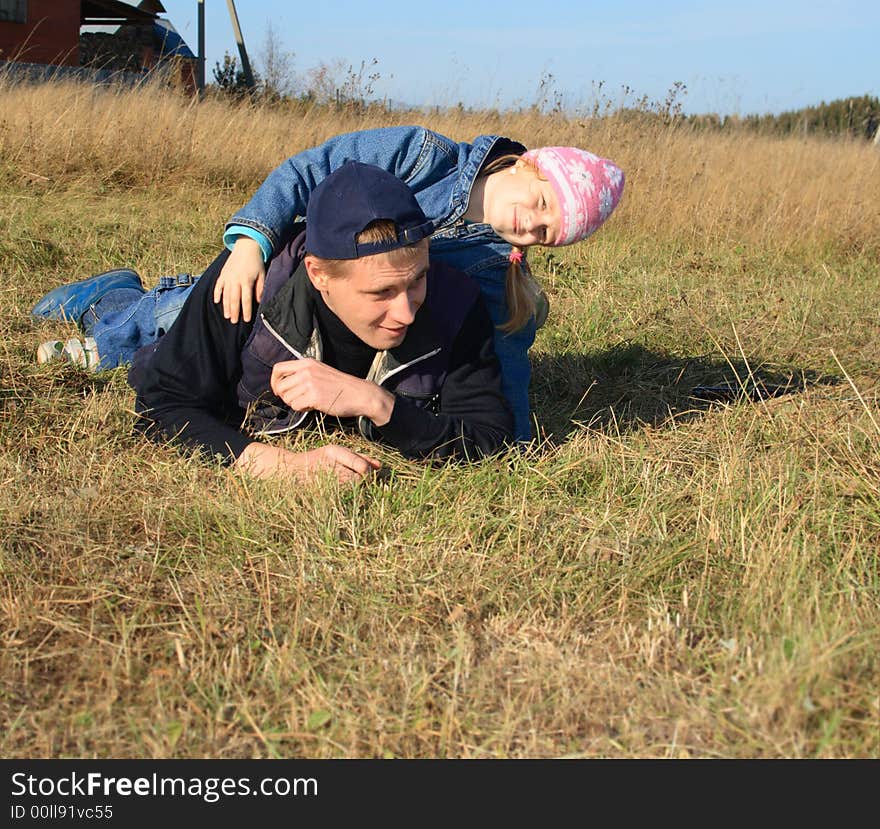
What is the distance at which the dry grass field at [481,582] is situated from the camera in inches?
74.3

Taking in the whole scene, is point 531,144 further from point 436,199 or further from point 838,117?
point 838,117

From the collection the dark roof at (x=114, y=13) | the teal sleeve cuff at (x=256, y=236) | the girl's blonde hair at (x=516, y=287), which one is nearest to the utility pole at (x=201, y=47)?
the dark roof at (x=114, y=13)

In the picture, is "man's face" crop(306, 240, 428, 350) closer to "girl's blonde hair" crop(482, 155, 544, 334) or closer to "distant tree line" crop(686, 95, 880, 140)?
"girl's blonde hair" crop(482, 155, 544, 334)

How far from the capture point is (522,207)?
308 cm

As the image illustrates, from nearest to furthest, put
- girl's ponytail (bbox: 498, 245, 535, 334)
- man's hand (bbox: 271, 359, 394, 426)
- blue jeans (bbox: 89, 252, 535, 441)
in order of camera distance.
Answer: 1. man's hand (bbox: 271, 359, 394, 426)
2. girl's ponytail (bbox: 498, 245, 535, 334)
3. blue jeans (bbox: 89, 252, 535, 441)

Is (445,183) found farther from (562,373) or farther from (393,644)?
(393,644)

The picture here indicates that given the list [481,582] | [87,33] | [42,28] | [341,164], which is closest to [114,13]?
[87,33]

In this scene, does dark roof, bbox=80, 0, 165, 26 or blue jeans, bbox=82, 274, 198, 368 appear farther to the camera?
dark roof, bbox=80, 0, 165, 26

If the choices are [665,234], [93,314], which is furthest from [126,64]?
[93,314]

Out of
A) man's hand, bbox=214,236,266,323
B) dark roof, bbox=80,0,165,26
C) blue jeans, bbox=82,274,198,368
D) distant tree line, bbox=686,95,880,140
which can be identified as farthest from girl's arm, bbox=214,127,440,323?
dark roof, bbox=80,0,165,26

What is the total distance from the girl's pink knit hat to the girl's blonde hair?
15 cm

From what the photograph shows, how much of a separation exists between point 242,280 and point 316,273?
0.98ft

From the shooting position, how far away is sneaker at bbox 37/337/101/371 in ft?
12.3

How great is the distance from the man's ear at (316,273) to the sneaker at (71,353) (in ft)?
4.71
